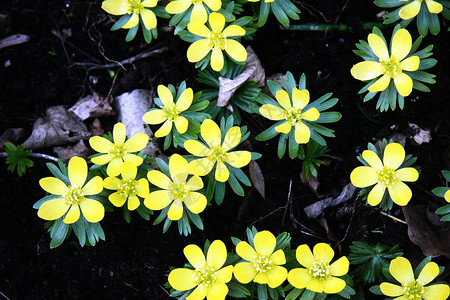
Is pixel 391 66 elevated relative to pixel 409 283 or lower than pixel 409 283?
elevated

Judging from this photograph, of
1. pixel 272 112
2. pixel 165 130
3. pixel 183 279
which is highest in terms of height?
pixel 272 112

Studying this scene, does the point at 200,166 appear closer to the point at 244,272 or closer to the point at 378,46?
the point at 244,272

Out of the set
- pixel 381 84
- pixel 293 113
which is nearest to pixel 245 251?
pixel 293 113

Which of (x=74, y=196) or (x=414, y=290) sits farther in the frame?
(x=74, y=196)

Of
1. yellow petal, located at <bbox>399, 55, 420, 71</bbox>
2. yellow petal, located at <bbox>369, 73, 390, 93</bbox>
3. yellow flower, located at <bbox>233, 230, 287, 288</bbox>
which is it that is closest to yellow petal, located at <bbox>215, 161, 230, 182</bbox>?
yellow flower, located at <bbox>233, 230, 287, 288</bbox>

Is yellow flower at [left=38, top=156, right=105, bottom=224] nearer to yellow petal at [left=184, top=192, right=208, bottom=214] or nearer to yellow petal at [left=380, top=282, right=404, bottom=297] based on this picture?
yellow petal at [left=184, top=192, right=208, bottom=214]

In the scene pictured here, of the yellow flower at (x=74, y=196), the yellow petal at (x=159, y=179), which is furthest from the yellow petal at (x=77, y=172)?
the yellow petal at (x=159, y=179)

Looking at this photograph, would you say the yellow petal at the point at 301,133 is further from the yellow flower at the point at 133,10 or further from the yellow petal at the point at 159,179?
the yellow flower at the point at 133,10
